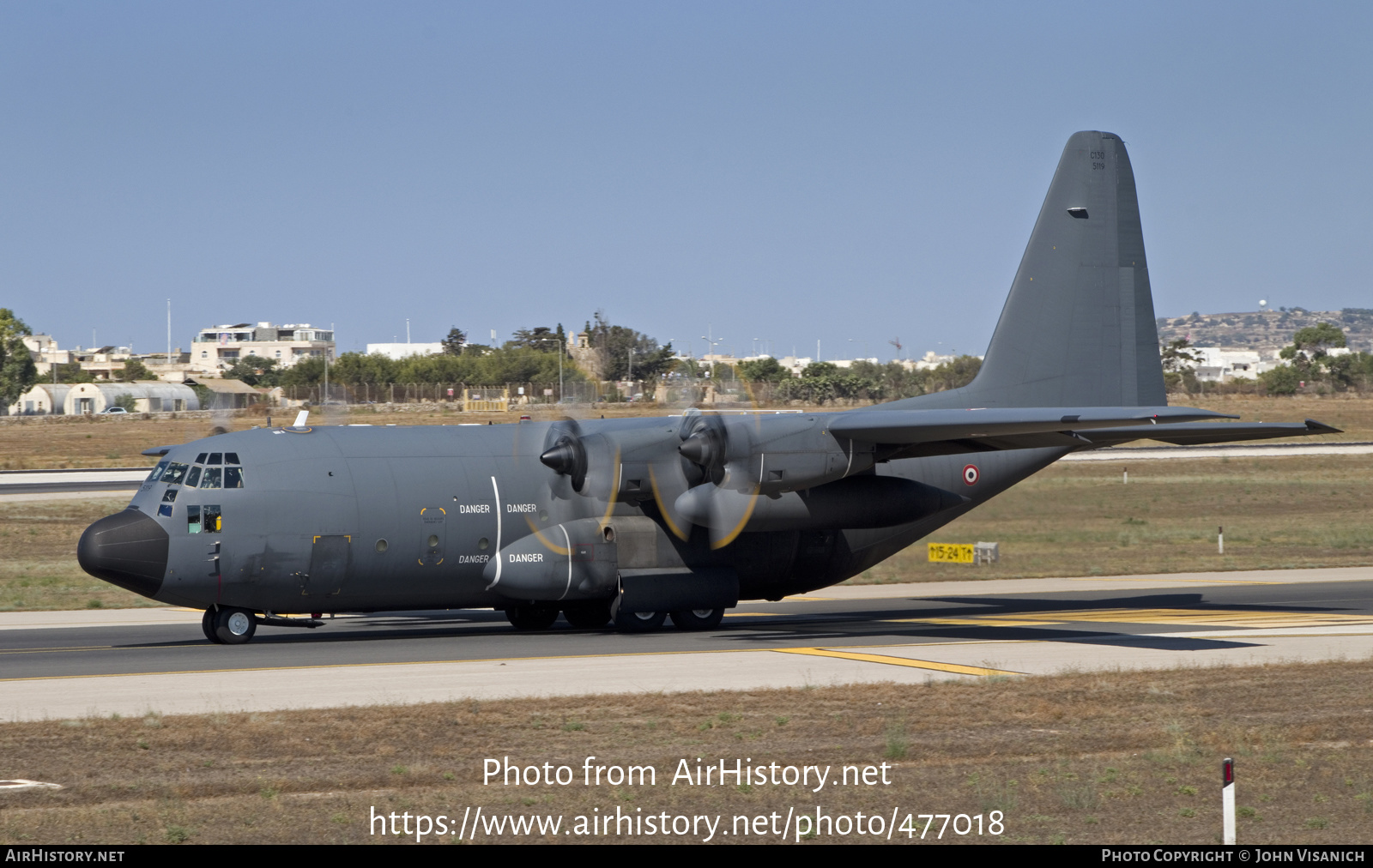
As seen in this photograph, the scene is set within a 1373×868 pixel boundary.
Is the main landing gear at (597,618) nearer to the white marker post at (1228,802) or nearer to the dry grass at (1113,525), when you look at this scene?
the dry grass at (1113,525)

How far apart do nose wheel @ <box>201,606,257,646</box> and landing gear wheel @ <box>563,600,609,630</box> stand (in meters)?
5.54

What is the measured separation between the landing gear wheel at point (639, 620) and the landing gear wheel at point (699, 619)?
0.40 metres

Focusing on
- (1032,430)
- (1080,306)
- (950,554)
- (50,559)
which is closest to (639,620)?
(1032,430)

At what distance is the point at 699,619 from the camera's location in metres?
24.4

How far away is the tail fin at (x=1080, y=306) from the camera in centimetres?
2694

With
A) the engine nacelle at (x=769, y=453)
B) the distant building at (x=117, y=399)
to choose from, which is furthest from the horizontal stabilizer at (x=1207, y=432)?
the distant building at (x=117, y=399)

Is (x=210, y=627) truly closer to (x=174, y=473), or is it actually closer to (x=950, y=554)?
(x=174, y=473)

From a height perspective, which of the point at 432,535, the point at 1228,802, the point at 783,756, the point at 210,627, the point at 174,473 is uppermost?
the point at 174,473

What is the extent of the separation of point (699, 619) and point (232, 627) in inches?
315

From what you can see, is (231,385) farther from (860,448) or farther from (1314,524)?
(860,448)

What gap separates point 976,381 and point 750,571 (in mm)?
6398

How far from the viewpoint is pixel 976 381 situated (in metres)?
27.0

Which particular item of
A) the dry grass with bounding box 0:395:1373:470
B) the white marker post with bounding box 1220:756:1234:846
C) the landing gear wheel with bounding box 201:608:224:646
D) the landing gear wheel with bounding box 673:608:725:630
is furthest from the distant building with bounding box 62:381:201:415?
the white marker post with bounding box 1220:756:1234:846
